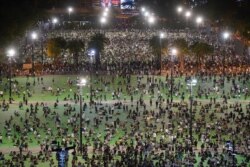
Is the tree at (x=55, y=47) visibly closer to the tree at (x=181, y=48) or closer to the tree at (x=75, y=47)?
the tree at (x=75, y=47)

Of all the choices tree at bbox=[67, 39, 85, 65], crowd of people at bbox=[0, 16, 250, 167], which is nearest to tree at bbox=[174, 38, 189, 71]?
crowd of people at bbox=[0, 16, 250, 167]

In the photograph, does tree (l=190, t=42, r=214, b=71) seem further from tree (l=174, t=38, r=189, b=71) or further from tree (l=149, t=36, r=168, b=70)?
tree (l=149, t=36, r=168, b=70)

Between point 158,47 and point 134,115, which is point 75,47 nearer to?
point 158,47

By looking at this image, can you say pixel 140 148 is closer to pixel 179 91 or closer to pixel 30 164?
pixel 30 164

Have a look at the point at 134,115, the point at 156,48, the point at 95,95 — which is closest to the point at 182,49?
the point at 156,48

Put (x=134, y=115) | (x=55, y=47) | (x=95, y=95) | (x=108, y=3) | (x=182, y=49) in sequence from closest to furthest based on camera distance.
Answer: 1. (x=134, y=115)
2. (x=95, y=95)
3. (x=182, y=49)
4. (x=55, y=47)
5. (x=108, y=3)

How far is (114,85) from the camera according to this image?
71062 millimetres

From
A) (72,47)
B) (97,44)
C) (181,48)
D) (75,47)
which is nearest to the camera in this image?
(181,48)

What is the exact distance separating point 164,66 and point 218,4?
38214 millimetres

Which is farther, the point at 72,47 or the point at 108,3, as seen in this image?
the point at 108,3

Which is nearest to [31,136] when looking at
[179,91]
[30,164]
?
[30,164]

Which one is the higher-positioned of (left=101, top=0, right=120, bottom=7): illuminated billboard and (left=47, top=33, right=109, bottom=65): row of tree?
(left=101, top=0, right=120, bottom=7): illuminated billboard

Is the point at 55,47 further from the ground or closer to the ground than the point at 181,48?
further from the ground

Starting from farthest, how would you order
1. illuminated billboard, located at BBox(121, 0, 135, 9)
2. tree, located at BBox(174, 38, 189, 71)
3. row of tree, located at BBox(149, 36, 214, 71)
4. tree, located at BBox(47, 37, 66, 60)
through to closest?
illuminated billboard, located at BBox(121, 0, 135, 9), tree, located at BBox(47, 37, 66, 60), tree, located at BBox(174, 38, 189, 71), row of tree, located at BBox(149, 36, 214, 71)
